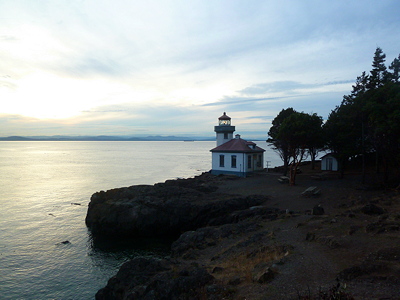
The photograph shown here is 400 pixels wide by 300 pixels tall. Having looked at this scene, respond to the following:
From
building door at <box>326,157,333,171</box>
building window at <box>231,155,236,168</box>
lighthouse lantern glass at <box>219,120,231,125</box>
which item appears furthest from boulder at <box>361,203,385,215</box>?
lighthouse lantern glass at <box>219,120,231,125</box>

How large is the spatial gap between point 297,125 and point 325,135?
14.7 ft

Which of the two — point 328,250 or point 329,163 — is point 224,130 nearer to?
point 329,163

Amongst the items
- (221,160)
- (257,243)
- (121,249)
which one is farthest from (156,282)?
(221,160)

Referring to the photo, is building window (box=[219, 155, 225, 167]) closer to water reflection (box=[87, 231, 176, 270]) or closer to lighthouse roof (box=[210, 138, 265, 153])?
lighthouse roof (box=[210, 138, 265, 153])

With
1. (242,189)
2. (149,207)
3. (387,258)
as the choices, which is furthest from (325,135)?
(387,258)

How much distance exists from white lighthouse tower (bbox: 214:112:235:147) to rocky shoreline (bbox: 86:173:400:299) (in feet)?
52.3

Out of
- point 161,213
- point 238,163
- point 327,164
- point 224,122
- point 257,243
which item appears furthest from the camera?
point 224,122

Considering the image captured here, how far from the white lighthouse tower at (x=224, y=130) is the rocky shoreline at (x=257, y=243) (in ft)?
52.3

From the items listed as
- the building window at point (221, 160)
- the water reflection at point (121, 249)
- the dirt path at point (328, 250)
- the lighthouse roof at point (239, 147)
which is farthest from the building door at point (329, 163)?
the water reflection at point (121, 249)

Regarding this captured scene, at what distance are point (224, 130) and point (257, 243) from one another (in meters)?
29.6

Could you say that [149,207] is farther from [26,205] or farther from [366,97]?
[366,97]

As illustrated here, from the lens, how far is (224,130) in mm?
42750

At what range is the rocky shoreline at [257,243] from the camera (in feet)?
28.1

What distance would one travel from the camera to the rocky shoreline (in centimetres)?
857
